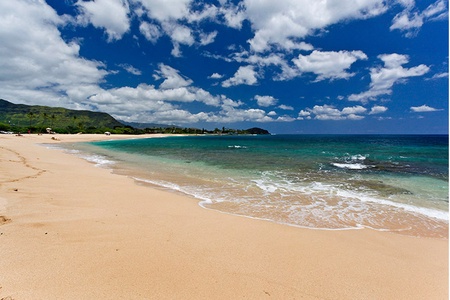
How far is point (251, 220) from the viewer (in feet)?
22.3

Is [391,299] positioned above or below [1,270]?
below

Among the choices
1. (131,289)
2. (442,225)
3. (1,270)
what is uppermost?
(1,270)

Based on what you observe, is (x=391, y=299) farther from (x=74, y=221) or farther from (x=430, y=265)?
(x=74, y=221)

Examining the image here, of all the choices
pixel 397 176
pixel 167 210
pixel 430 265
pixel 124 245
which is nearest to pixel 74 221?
pixel 124 245

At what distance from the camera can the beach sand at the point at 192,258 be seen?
3.21 m

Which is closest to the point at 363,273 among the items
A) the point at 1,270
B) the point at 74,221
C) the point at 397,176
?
the point at 1,270

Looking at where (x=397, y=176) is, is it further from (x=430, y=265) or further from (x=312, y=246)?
(x=312, y=246)

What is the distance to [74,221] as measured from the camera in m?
5.48

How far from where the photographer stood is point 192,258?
4.14 m

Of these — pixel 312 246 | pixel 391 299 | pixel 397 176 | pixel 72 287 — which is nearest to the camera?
pixel 72 287

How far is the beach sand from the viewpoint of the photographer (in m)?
3.21

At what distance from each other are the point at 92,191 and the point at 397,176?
20.5 m

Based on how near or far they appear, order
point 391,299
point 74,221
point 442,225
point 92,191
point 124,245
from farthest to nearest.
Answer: point 92,191 → point 442,225 → point 74,221 → point 124,245 → point 391,299

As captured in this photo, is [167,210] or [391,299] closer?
[391,299]
